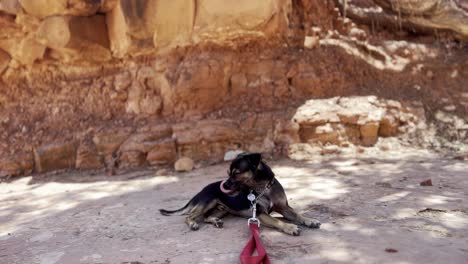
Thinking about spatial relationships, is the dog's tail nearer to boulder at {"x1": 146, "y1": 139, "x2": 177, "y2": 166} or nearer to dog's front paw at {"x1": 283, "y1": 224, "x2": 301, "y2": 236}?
dog's front paw at {"x1": 283, "y1": 224, "x2": 301, "y2": 236}

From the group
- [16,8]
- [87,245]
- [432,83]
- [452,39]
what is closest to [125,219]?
[87,245]

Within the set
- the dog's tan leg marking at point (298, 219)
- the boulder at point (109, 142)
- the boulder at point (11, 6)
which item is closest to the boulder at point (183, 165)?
the boulder at point (109, 142)

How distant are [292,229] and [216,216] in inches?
30.6

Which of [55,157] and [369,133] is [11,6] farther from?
[369,133]

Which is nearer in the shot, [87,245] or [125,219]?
[87,245]

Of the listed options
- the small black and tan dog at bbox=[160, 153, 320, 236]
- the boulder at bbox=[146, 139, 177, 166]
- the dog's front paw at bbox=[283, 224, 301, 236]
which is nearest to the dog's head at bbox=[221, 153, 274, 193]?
the small black and tan dog at bbox=[160, 153, 320, 236]

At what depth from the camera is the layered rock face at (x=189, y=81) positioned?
19.9ft

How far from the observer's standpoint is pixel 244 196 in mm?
3023

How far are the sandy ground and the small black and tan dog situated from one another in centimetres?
9

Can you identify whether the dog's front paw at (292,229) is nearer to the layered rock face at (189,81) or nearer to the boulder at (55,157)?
the layered rock face at (189,81)

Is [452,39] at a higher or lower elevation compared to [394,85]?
higher

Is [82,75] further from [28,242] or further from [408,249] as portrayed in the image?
[408,249]

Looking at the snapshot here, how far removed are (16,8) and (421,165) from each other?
708cm

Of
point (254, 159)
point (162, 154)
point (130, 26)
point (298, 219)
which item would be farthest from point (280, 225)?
point (130, 26)
